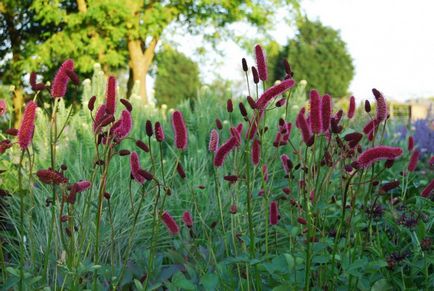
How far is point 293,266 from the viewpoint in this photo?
193 cm

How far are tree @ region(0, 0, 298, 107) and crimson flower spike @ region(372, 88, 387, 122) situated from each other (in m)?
15.6

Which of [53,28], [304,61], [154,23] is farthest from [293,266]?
[304,61]

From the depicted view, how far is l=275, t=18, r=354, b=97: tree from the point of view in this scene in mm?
36188

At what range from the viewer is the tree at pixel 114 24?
17641 mm

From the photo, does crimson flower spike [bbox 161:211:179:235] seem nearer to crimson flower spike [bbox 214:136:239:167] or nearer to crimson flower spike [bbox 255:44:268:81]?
crimson flower spike [bbox 214:136:239:167]

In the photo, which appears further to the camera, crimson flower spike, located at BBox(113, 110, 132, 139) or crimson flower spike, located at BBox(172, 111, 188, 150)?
crimson flower spike, located at BBox(113, 110, 132, 139)

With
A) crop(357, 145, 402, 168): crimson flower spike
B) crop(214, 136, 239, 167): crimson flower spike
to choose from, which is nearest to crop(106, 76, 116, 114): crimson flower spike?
crop(214, 136, 239, 167): crimson flower spike

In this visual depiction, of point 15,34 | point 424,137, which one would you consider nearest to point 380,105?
point 424,137

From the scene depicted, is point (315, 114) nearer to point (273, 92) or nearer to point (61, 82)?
point (273, 92)

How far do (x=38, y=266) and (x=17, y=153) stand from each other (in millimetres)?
1524

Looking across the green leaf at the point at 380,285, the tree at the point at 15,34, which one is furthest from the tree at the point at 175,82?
the green leaf at the point at 380,285

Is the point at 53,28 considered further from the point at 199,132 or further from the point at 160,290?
the point at 160,290

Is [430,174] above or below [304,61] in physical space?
below

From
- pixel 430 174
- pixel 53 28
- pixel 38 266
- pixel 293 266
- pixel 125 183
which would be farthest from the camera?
pixel 53 28
